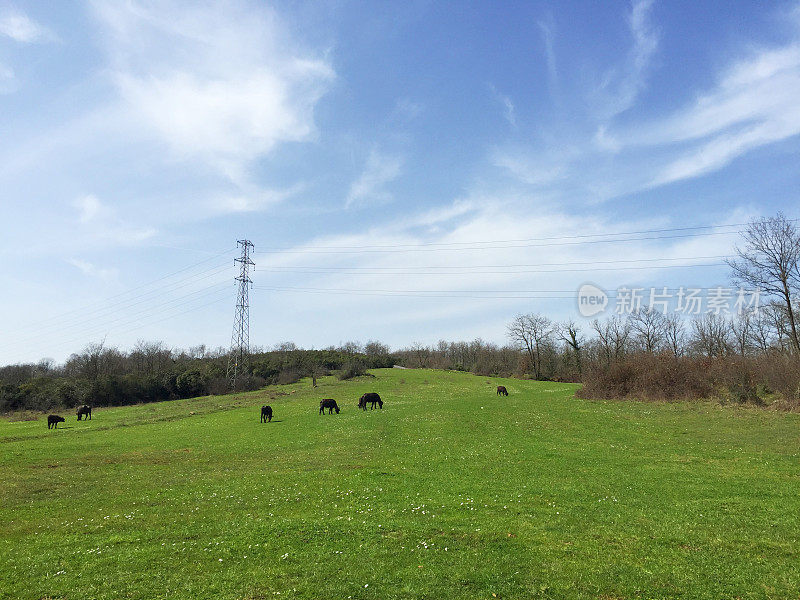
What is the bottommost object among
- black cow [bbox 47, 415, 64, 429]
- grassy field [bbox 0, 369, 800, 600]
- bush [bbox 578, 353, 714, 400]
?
grassy field [bbox 0, 369, 800, 600]

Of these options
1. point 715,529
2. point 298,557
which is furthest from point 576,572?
point 298,557

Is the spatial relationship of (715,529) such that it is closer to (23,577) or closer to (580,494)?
(580,494)

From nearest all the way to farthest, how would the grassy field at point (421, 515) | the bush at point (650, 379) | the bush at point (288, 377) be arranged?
1. the grassy field at point (421, 515)
2. the bush at point (650, 379)
3. the bush at point (288, 377)

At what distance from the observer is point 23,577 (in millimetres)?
10031

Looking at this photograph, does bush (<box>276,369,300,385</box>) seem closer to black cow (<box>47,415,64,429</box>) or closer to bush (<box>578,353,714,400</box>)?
black cow (<box>47,415,64,429</box>)

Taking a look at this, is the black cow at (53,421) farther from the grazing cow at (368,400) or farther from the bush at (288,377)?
the bush at (288,377)

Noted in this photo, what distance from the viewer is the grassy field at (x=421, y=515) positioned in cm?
942

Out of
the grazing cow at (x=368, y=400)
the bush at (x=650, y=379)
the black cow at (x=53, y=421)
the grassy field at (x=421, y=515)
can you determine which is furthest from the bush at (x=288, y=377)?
the grassy field at (x=421, y=515)

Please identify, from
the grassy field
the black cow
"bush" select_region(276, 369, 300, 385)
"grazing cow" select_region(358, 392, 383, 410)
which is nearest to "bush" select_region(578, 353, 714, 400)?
the grassy field

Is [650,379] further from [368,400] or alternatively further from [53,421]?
[53,421]

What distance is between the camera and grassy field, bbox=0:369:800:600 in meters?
9.42

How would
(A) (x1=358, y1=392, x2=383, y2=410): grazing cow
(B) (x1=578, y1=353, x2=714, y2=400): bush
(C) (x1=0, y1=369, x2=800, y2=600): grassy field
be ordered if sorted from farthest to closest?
(A) (x1=358, y1=392, x2=383, y2=410): grazing cow
(B) (x1=578, y1=353, x2=714, y2=400): bush
(C) (x1=0, y1=369, x2=800, y2=600): grassy field

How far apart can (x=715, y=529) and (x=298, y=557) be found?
35.2 ft

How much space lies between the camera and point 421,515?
14.0 metres
